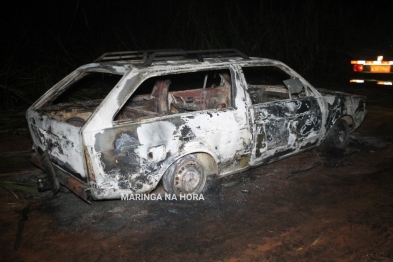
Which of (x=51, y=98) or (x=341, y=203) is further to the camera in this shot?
(x=51, y=98)

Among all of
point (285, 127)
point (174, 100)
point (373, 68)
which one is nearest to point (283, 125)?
point (285, 127)

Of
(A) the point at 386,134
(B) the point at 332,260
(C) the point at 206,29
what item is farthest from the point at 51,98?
(C) the point at 206,29

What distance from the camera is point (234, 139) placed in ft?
12.2

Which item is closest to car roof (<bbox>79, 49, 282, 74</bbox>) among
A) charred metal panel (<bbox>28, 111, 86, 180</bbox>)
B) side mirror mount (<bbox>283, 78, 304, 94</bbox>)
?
side mirror mount (<bbox>283, 78, 304, 94</bbox>)

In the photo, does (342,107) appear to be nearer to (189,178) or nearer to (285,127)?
(285,127)

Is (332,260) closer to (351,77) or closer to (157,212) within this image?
(157,212)

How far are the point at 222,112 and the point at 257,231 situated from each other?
50.2 inches

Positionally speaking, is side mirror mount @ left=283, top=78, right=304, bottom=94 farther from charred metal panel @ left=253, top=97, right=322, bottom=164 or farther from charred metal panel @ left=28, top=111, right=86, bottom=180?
charred metal panel @ left=28, top=111, right=86, bottom=180

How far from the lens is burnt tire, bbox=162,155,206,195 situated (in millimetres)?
3473

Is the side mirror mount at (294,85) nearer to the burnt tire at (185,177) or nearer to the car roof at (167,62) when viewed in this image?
the car roof at (167,62)

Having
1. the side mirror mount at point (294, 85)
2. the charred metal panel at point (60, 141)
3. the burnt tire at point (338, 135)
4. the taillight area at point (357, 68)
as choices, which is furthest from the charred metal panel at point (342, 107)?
the taillight area at point (357, 68)

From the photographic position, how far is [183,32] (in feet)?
35.1

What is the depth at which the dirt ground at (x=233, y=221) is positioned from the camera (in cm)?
278

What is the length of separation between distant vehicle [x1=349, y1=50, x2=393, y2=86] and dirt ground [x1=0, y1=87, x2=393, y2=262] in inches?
174
